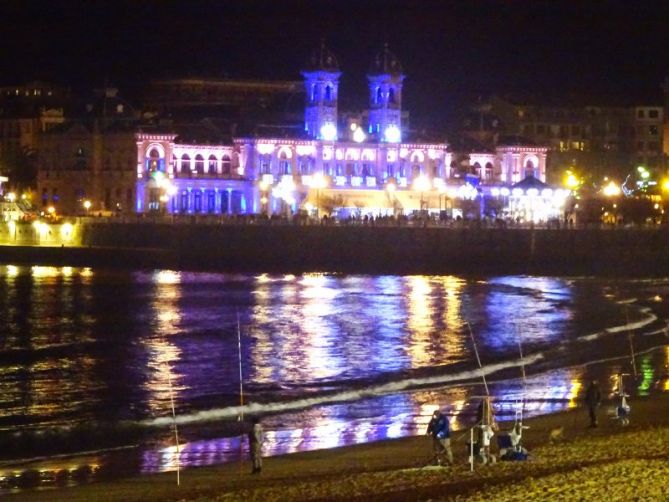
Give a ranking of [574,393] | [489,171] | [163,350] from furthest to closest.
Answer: [489,171], [163,350], [574,393]

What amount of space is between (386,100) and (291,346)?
70.7 meters

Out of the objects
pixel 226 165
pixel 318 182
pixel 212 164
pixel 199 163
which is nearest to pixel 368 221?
pixel 318 182

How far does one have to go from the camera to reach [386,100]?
112125mm

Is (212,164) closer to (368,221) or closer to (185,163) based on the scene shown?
(185,163)

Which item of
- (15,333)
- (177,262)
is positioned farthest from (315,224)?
(15,333)

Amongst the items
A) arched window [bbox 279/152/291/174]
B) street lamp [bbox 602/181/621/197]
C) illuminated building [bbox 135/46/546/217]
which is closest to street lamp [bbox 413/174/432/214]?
illuminated building [bbox 135/46/546/217]

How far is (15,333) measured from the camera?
159 ft

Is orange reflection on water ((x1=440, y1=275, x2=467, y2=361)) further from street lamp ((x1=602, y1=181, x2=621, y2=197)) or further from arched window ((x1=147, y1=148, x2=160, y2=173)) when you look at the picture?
street lamp ((x1=602, y1=181, x2=621, y2=197))

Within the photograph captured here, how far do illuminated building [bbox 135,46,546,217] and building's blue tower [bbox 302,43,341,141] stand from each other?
0.08 metres

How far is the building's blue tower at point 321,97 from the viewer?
10981cm

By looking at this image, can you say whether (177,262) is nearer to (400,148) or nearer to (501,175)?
(400,148)

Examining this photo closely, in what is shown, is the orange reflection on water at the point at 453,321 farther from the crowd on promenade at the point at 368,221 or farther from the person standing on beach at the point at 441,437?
the person standing on beach at the point at 441,437

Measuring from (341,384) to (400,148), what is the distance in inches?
3101

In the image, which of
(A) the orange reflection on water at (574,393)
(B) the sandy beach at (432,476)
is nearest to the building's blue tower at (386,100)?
(A) the orange reflection on water at (574,393)
